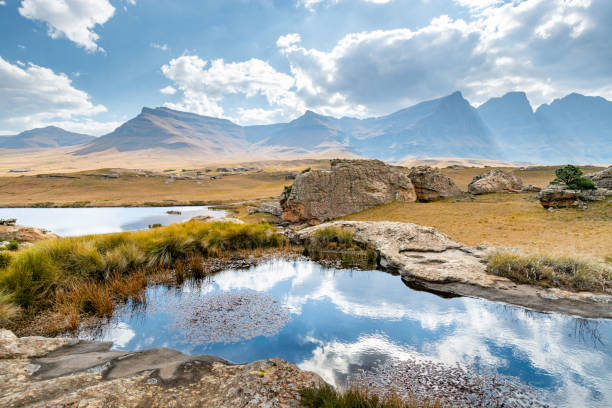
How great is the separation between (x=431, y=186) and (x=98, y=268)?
25.9m

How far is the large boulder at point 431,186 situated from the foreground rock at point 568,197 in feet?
26.0

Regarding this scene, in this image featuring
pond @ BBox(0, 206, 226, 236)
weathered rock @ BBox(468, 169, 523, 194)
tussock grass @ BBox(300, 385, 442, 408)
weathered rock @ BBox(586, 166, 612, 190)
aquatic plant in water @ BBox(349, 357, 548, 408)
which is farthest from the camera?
weathered rock @ BBox(468, 169, 523, 194)

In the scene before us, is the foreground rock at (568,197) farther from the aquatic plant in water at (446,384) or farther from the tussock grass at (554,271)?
the aquatic plant in water at (446,384)

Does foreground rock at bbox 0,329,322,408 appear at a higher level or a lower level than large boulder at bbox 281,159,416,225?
lower

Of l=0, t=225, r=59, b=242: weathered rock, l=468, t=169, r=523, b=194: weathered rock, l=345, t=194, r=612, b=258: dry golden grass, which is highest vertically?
l=468, t=169, r=523, b=194: weathered rock

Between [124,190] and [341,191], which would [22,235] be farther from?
[124,190]

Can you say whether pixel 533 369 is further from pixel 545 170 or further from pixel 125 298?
pixel 545 170

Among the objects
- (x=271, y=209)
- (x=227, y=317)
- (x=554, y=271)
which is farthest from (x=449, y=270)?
(x=271, y=209)

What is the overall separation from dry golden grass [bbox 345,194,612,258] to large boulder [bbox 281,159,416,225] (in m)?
A: 1.18

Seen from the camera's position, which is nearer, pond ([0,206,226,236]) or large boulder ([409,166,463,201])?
pond ([0,206,226,236])

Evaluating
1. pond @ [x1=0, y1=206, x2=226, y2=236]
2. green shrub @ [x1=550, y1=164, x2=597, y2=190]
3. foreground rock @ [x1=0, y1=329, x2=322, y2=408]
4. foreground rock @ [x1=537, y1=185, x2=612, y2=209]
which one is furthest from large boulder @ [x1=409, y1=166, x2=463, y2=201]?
foreground rock @ [x1=0, y1=329, x2=322, y2=408]

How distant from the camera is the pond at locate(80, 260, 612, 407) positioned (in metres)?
4.92

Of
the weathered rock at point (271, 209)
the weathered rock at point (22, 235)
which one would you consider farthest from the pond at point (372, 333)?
the weathered rock at point (271, 209)

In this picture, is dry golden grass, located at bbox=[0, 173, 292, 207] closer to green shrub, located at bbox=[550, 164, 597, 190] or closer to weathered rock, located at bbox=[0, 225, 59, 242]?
weathered rock, located at bbox=[0, 225, 59, 242]
